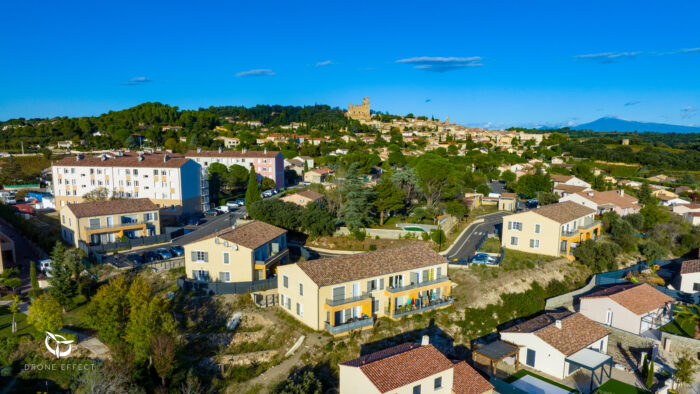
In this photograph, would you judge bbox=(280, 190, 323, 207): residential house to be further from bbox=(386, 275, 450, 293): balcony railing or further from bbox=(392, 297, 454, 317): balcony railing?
bbox=(392, 297, 454, 317): balcony railing

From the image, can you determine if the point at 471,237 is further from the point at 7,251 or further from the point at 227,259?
the point at 7,251

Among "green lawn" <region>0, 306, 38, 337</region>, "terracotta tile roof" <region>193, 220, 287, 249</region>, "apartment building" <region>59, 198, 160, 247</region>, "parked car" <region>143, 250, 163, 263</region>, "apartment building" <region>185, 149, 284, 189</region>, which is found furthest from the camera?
"apartment building" <region>185, 149, 284, 189</region>

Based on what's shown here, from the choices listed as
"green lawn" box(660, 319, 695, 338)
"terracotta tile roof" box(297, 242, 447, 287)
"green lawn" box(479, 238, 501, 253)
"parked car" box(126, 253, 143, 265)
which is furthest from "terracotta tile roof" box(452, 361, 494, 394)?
"parked car" box(126, 253, 143, 265)

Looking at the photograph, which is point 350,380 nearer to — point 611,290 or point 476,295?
point 476,295

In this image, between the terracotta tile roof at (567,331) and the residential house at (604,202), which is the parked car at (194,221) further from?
the residential house at (604,202)

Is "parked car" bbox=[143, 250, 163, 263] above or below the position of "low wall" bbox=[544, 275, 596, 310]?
above

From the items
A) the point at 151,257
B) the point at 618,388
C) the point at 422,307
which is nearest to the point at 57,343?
the point at 151,257
